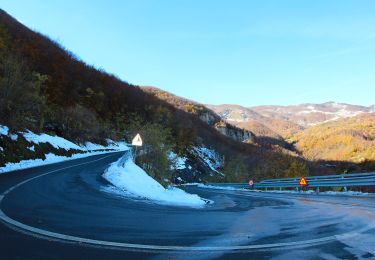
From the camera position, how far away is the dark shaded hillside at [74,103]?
27.8 metres

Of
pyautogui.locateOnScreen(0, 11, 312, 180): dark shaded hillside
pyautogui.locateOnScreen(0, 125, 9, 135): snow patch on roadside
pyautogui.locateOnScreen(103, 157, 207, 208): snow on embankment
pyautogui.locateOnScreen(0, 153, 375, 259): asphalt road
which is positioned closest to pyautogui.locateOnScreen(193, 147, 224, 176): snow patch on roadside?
pyautogui.locateOnScreen(0, 11, 312, 180): dark shaded hillside

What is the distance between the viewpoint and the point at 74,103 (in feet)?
303

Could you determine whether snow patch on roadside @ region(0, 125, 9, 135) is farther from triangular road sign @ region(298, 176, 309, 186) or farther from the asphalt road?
triangular road sign @ region(298, 176, 309, 186)

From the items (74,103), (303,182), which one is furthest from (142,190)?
(74,103)

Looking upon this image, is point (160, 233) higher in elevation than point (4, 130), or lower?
lower

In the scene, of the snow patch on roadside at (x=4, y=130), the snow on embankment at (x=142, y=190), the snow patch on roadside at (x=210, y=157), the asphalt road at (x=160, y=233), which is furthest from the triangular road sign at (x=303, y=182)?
the snow patch on roadside at (x=210, y=157)

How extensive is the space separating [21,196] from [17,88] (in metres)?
18.2

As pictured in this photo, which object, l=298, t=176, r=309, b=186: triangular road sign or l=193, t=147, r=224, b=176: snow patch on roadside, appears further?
l=193, t=147, r=224, b=176: snow patch on roadside

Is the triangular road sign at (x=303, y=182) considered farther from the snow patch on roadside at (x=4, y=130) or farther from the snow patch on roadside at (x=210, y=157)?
the snow patch on roadside at (x=210, y=157)

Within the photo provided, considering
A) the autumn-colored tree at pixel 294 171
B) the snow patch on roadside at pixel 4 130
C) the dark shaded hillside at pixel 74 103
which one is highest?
the dark shaded hillside at pixel 74 103

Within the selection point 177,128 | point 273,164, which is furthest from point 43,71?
point 273,164

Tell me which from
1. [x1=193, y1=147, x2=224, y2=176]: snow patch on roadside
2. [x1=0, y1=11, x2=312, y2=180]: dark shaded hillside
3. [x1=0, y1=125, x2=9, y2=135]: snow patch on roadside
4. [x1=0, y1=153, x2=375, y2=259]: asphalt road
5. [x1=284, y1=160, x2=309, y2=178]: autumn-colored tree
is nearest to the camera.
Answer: [x1=0, y1=153, x2=375, y2=259]: asphalt road

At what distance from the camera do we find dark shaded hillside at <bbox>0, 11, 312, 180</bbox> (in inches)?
1093

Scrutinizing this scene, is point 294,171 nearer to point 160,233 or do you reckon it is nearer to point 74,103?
point 74,103
